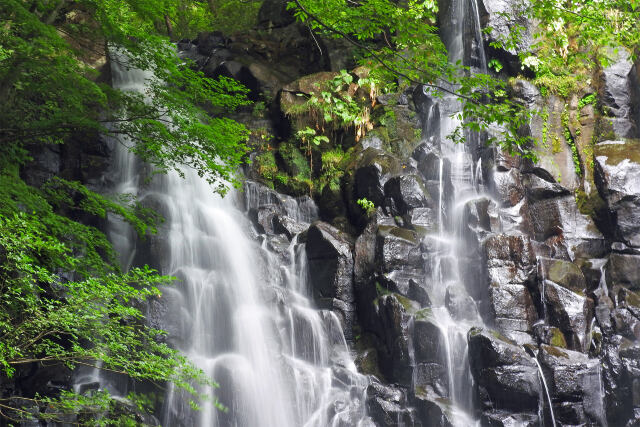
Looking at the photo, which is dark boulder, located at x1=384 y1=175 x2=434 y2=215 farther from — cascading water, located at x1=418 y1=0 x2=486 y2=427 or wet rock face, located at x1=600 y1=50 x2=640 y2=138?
wet rock face, located at x1=600 y1=50 x2=640 y2=138

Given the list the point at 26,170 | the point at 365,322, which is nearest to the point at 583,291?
the point at 365,322

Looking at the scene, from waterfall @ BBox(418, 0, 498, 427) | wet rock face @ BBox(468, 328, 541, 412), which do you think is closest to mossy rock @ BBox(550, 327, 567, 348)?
wet rock face @ BBox(468, 328, 541, 412)

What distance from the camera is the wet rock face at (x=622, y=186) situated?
38.3ft

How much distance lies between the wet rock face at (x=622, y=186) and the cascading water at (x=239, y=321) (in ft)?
23.0

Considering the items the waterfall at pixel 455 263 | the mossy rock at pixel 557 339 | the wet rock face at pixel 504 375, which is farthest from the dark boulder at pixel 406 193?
the mossy rock at pixel 557 339

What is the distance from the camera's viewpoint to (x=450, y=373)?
9.82 m

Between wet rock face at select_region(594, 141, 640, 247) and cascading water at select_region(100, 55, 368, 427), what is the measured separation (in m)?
7.02

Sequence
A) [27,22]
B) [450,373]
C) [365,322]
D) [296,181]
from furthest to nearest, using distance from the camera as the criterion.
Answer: [296,181] < [365,322] < [450,373] < [27,22]

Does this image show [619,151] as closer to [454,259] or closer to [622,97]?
[622,97]

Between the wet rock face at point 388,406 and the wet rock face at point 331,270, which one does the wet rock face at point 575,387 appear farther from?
the wet rock face at point 331,270

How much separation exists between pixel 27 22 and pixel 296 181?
9.29 metres

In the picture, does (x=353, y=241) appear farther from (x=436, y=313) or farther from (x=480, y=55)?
(x=480, y=55)

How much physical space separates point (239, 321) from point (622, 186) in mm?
9480

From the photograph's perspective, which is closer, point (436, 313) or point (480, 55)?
point (436, 313)
